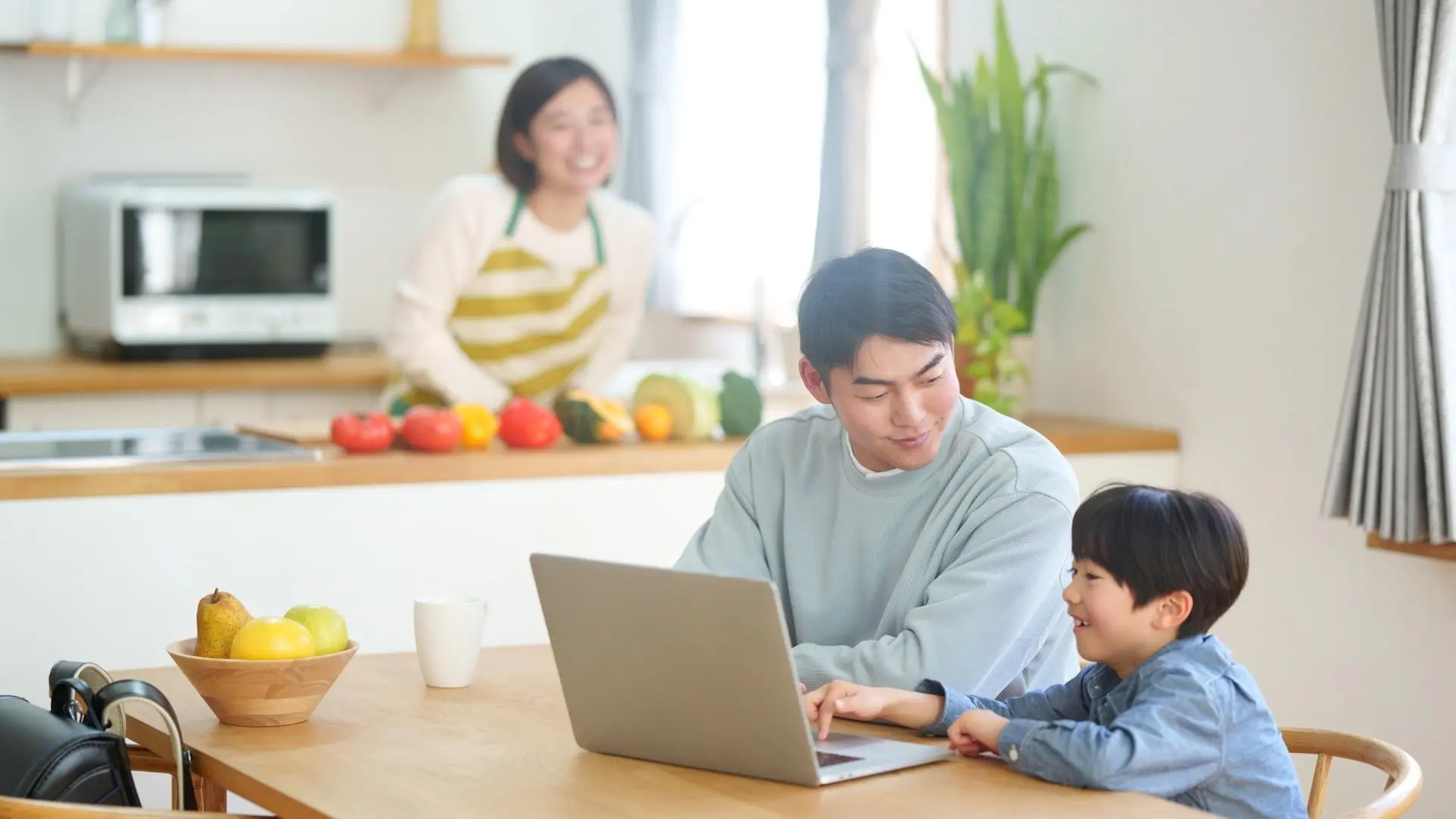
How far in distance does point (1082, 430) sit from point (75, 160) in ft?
9.43

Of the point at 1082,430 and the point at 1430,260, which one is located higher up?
the point at 1430,260

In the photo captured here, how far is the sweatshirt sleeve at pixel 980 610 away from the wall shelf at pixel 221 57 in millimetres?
3398

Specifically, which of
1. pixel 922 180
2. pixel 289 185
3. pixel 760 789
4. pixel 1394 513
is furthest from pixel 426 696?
pixel 289 185

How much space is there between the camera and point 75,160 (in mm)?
4840

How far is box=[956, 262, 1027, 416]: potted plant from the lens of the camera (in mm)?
3369

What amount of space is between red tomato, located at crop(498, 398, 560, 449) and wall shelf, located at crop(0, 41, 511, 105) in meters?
2.14

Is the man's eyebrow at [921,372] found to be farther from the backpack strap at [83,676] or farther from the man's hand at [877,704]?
the backpack strap at [83,676]

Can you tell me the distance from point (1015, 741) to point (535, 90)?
78.7 inches

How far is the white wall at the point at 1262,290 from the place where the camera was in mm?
2750

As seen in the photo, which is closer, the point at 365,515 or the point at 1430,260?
the point at 1430,260

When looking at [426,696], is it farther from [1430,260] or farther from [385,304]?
[385,304]

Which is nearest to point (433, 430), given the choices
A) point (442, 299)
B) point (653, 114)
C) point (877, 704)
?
point (442, 299)

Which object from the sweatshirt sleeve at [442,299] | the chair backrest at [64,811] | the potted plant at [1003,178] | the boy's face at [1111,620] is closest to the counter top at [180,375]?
the sweatshirt sleeve at [442,299]

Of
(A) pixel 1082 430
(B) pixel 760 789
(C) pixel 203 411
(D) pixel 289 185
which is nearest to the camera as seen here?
(B) pixel 760 789
